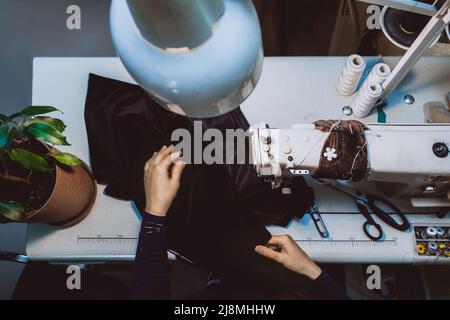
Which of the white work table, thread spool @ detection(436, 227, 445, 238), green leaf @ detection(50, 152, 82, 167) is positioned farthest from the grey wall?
thread spool @ detection(436, 227, 445, 238)

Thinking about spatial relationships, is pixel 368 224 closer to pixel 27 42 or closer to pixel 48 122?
pixel 48 122

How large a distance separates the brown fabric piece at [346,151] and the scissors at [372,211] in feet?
0.69

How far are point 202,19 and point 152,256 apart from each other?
2.88ft

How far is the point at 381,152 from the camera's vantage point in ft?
3.55

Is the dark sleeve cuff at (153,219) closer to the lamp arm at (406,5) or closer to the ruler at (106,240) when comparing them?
the ruler at (106,240)

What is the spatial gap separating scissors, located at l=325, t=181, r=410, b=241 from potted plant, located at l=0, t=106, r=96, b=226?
825 millimetres

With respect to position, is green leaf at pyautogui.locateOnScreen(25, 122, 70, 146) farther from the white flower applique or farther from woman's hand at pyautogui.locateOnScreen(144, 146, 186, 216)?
the white flower applique

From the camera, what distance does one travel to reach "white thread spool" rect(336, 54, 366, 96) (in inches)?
49.7

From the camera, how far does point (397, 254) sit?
1291 mm

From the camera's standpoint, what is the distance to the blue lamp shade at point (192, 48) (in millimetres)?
399

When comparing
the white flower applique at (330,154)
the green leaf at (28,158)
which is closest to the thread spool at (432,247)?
the white flower applique at (330,154)

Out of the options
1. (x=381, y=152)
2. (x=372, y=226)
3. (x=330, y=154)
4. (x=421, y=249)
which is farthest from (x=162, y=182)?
(x=421, y=249)

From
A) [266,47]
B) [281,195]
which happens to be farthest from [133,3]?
[266,47]

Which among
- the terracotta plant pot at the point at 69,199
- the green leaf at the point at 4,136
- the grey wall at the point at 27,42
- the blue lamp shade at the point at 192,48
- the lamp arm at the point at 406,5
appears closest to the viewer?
the blue lamp shade at the point at 192,48
